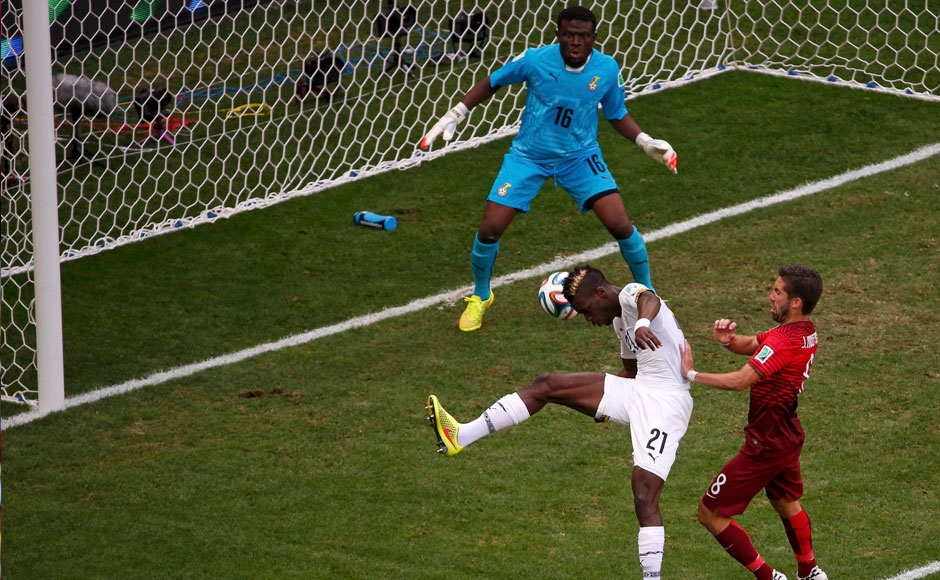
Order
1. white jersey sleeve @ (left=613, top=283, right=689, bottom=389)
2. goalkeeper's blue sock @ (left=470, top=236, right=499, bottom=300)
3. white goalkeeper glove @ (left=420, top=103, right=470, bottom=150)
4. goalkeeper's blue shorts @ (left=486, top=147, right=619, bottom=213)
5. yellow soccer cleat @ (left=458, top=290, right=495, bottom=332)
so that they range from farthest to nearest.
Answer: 1. yellow soccer cleat @ (left=458, top=290, right=495, bottom=332)
2. goalkeeper's blue sock @ (left=470, top=236, right=499, bottom=300)
3. goalkeeper's blue shorts @ (left=486, top=147, right=619, bottom=213)
4. white goalkeeper glove @ (left=420, top=103, right=470, bottom=150)
5. white jersey sleeve @ (left=613, top=283, right=689, bottom=389)

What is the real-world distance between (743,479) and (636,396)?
609 millimetres

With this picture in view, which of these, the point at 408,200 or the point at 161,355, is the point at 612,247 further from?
the point at 161,355

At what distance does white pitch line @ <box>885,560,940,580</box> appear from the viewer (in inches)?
232

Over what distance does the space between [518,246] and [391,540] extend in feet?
14.6

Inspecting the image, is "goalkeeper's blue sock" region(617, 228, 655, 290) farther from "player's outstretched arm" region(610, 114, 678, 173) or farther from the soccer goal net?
the soccer goal net

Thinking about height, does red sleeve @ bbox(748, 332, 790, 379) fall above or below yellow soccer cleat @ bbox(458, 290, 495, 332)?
above

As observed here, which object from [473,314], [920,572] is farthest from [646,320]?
[473,314]

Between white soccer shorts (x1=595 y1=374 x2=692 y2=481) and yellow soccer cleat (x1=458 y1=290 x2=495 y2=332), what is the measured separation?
3.11 m

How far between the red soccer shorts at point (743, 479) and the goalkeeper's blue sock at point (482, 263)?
134 inches

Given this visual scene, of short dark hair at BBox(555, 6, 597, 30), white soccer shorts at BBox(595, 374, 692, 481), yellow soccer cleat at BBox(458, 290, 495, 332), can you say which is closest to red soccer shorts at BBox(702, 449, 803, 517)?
white soccer shorts at BBox(595, 374, 692, 481)

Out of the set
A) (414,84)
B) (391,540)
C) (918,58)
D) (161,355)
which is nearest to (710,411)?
(391,540)

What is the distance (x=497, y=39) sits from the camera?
515 inches

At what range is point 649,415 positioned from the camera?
5.80 m

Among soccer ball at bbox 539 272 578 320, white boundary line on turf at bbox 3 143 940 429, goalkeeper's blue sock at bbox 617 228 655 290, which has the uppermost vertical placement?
soccer ball at bbox 539 272 578 320
